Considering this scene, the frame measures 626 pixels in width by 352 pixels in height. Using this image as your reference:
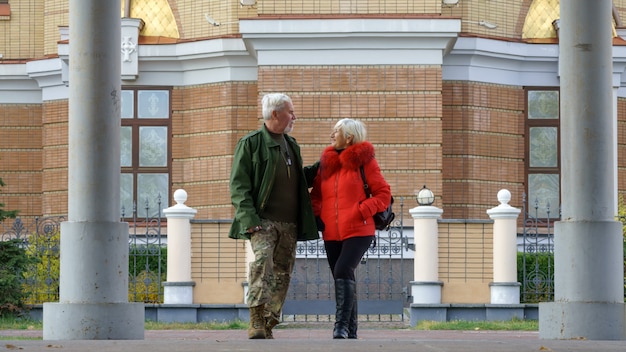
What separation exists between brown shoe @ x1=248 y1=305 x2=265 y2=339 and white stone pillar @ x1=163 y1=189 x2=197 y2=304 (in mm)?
8680

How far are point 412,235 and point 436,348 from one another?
42.8 feet

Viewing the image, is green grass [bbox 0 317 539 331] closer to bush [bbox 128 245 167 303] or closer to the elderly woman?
bush [bbox 128 245 167 303]

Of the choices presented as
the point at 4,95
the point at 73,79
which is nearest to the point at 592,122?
the point at 73,79

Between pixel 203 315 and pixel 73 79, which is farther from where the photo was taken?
pixel 203 315

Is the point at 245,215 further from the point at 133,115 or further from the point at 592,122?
the point at 133,115

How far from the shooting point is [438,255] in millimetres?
19516

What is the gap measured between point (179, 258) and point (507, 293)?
4.36 metres

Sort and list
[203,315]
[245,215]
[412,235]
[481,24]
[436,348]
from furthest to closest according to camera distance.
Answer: [481,24] < [412,235] < [203,315] < [245,215] < [436,348]

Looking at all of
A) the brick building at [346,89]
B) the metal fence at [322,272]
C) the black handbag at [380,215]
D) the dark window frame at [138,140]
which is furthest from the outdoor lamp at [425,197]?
the black handbag at [380,215]

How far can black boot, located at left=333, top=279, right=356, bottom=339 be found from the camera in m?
11.1

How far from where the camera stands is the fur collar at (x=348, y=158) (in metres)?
11.1

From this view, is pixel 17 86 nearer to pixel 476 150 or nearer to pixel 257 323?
pixel 476 150

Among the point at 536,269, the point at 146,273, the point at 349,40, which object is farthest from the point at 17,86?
the point at 536,269

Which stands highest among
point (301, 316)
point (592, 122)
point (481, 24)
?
point (481, 24)
